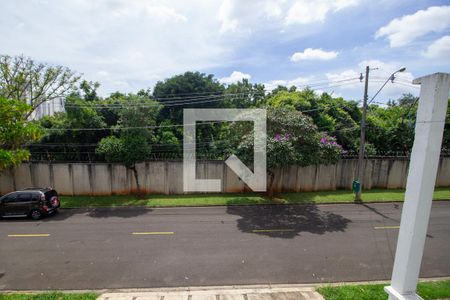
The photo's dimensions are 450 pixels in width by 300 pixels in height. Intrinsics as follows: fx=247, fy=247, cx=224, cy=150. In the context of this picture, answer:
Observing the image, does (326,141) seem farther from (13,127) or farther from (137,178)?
(13,127)

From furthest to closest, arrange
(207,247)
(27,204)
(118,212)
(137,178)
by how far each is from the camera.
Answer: (137,178) < (118,212) < (27,204) < (207,247)

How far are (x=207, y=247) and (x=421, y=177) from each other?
283 inches

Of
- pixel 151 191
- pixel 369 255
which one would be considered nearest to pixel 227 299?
pixel 369 255

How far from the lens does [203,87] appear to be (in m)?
31.2

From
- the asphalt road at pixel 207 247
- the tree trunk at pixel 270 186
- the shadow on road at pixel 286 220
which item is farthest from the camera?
the tree trunk at pixel 270 186

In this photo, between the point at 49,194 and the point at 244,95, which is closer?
the point at 49,194

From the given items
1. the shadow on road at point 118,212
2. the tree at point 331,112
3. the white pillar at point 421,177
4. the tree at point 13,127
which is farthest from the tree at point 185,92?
Answer: the white pillar at point 421,177

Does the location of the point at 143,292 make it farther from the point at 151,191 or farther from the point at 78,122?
the point at 78,122

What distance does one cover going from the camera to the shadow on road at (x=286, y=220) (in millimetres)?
10500

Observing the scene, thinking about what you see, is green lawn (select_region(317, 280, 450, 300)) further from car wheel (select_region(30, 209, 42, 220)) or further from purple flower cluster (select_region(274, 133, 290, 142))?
car wheel (select_region(30, 209, 42, 220))

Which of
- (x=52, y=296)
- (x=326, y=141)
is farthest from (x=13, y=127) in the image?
(x=326, y=141)

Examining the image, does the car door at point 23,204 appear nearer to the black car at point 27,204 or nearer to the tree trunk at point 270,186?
the black car at point 27,204

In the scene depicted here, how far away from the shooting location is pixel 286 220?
1172 centimetres

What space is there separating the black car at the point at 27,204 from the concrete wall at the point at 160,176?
368cm
